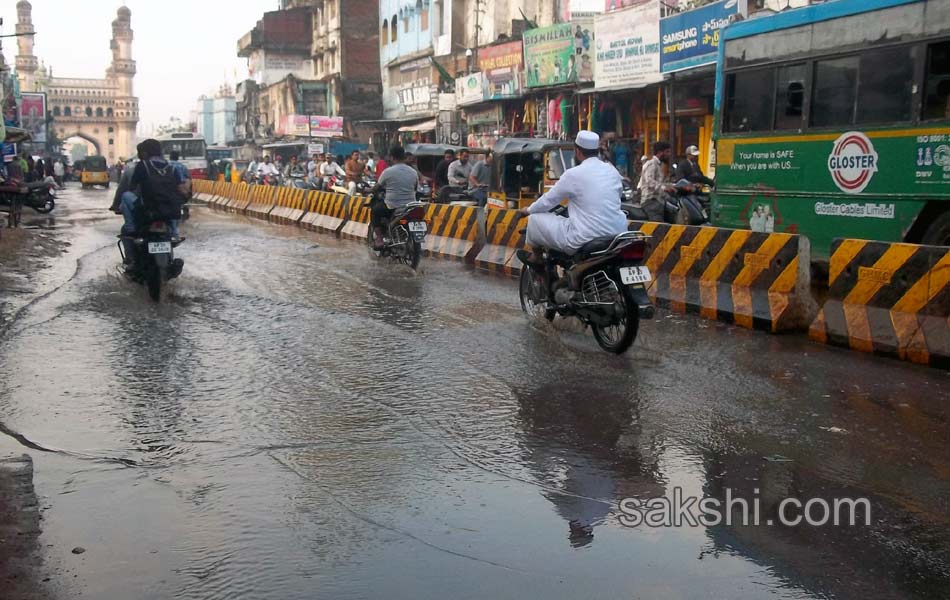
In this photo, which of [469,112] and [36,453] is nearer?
[36,453]

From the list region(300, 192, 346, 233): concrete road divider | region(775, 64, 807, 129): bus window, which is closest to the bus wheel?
region(775, 64, 807, 129): bus window

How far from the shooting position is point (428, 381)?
21.9 ft

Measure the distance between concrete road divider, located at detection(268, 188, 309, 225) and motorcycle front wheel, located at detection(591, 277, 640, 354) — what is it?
673 inches

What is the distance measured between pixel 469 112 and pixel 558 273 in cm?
2883

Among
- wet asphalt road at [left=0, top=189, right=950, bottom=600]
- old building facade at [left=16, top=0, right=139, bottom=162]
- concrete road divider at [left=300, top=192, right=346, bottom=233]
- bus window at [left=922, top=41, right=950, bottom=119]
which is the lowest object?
wet asphalt road at [left=0, top=189, right=950, bottom=600]

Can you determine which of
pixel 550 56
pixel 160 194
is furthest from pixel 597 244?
Result: pixel 550 56

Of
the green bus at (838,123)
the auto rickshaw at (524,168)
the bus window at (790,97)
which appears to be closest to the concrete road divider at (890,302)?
the green bus at (838,123)

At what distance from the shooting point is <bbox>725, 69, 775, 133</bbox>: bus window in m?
12.5

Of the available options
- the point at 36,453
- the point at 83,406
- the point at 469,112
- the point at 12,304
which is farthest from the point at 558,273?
the point at 469,112

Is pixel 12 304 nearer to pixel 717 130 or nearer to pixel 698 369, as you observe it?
pixel 698 369

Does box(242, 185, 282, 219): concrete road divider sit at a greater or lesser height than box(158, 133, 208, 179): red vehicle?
lesser

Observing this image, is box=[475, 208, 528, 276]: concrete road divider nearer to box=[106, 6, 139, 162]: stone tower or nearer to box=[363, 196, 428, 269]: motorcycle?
box=[363, 196, 428, 269]: motorcycle

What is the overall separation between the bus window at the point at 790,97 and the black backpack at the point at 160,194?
7.30 m

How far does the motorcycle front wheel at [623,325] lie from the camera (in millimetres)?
7355
